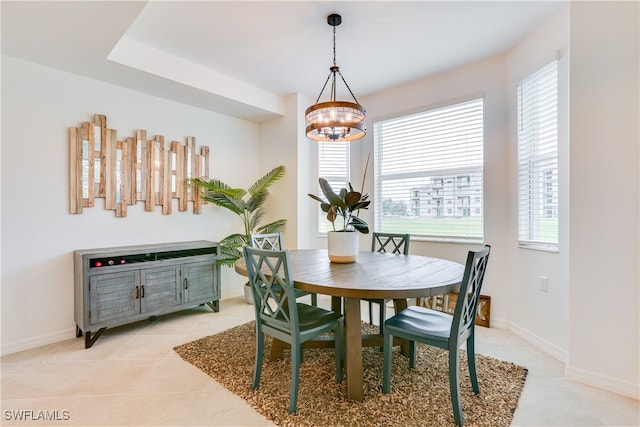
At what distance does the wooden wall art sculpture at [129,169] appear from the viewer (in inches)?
115

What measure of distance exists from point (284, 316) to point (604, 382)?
7.17 ft

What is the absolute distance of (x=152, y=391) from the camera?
2.01 meters

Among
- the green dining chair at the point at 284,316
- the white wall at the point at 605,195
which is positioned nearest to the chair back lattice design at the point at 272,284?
the green dining chair at the point at 284,316

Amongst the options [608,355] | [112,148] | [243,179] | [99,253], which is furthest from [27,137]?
[608,355]

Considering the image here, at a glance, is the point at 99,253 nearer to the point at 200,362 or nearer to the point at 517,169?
the point at 200,362

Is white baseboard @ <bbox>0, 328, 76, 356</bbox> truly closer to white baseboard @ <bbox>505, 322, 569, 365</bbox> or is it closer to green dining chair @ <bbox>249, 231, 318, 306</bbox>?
green dining chair @ <bbox>249, 231, 318, 306</bbox>

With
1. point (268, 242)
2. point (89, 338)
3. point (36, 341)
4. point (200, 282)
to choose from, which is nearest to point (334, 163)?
point (268, 242)

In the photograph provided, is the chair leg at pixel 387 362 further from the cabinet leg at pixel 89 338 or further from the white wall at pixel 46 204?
the white wall at pixel 46 204

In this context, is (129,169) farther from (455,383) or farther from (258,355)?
(455,383)

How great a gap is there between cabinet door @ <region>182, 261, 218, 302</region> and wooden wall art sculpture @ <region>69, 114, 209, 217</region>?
2.51 ft

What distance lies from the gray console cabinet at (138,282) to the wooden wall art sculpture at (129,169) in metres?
0.54

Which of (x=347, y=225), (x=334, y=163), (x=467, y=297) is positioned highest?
(x=334, y=163)

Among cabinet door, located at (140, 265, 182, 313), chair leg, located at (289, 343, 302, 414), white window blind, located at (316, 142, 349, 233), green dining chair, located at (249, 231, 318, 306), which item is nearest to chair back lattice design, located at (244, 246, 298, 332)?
chair leg, located at (289, 343, 302, 414)

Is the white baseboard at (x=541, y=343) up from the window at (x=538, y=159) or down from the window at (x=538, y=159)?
down
